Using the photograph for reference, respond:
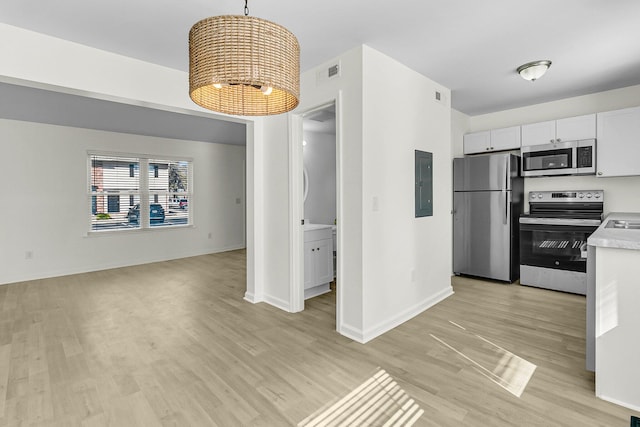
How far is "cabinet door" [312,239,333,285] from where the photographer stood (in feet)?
13.3

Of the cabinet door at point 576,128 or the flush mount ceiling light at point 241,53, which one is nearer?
the flush mount ceiling light at point 241,53

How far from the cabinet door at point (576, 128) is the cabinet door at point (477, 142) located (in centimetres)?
87

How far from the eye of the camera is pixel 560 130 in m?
4.29

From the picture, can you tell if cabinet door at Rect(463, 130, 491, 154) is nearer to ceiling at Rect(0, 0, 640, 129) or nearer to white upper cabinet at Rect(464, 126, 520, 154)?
white upper cabinet at Rect(464, 126, 520, 154)

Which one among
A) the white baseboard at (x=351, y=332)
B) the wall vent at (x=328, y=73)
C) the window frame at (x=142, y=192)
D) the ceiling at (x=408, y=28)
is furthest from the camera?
the window frame at (x=142, y=192)

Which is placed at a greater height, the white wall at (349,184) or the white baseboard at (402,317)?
the white wall at (349,184)

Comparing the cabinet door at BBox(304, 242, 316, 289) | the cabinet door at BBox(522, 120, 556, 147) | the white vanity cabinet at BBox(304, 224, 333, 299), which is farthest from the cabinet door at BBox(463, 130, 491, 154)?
the cabinet door at BBox(304, 242, 316, 289)

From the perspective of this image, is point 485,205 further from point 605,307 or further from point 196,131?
point 196,131

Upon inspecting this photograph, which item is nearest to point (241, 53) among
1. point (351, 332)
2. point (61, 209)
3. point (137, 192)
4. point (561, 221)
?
point (351, 332)

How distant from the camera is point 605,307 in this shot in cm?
199

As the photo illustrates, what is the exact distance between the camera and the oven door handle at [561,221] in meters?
Answer: 3.93

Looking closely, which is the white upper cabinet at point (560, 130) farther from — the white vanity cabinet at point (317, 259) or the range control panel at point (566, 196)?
the white vanity cabinet at point (317, 259)

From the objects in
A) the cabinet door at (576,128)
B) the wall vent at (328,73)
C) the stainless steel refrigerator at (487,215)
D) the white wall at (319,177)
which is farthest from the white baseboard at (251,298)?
the cabinet door at (576,128)

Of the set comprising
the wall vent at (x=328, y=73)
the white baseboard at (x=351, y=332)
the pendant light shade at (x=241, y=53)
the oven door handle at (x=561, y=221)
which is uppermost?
the wall vent at (x=328, y=73)
